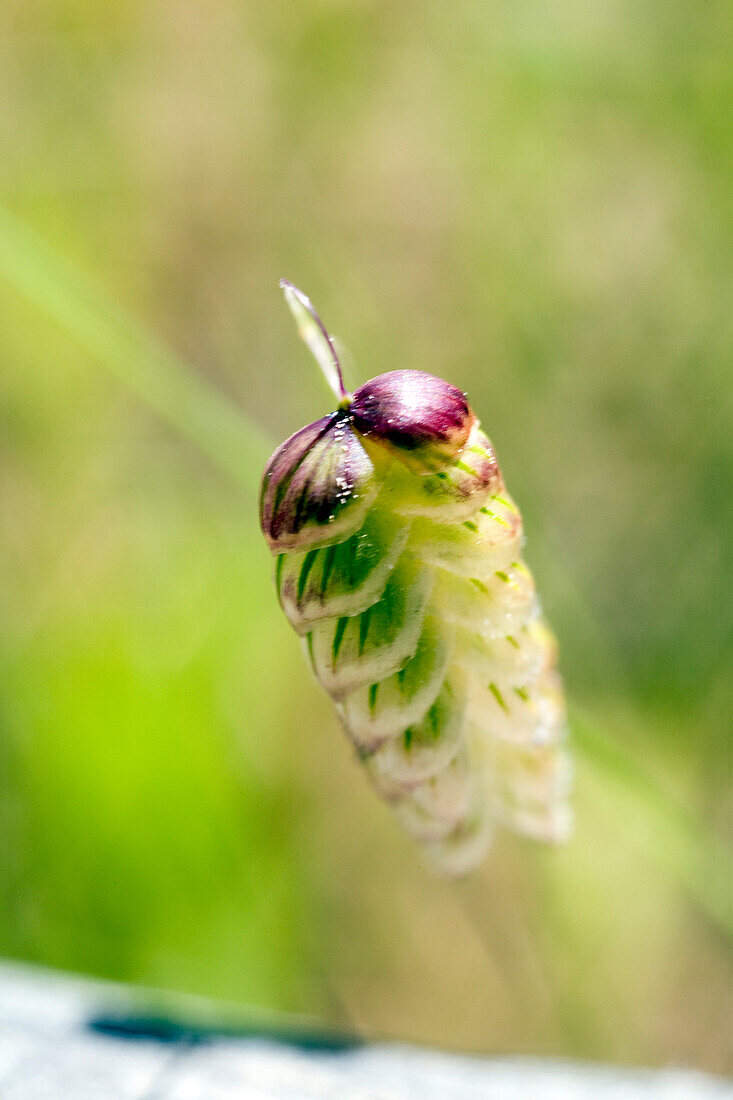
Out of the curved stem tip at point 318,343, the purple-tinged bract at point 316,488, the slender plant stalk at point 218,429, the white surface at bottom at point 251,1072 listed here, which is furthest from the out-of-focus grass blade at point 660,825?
the purple-tinged bract at point 316,488

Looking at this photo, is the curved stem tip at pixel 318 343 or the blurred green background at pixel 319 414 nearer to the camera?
the curved stem tip at pixel 318 343

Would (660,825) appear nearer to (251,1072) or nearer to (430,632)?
(251,1072)

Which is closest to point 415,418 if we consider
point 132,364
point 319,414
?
point 132,364

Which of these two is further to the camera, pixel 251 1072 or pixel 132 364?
pixel 132 364

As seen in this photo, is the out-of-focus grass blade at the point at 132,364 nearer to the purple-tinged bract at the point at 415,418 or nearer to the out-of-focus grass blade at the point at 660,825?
the out-of-focus grass blade at the point at 660,825

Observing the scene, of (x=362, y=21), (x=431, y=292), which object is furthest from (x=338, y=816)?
(x=362, y=21)
